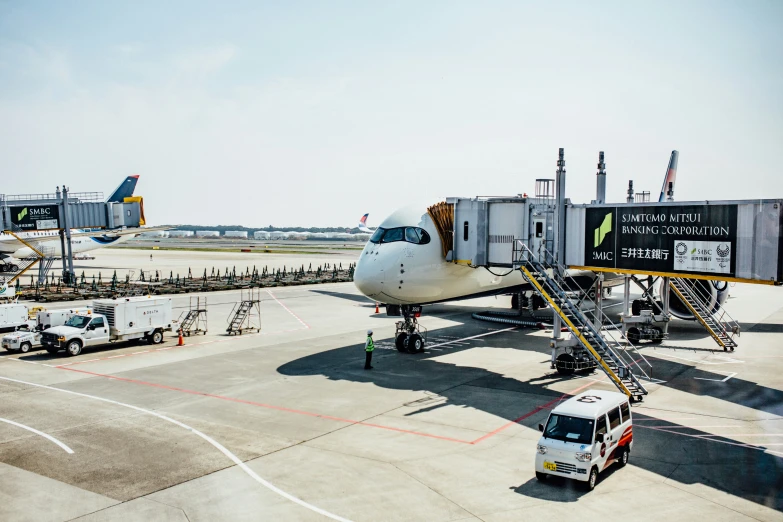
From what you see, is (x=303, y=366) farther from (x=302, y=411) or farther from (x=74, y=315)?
(x=74, y=315)

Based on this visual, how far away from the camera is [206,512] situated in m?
13.8

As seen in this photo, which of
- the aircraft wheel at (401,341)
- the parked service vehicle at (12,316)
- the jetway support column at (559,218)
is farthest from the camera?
the parked service vehicle at (12,316)

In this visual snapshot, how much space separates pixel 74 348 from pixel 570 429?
26.0 metres

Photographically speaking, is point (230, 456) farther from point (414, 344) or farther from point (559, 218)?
point (559, 218)

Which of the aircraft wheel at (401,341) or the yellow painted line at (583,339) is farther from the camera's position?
the aircraft wheel at (401,341)

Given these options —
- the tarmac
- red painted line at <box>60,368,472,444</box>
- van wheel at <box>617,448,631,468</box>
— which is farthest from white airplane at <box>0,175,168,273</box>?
van wheel at <box>617,448,631,468</box>

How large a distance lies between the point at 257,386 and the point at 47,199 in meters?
44.5

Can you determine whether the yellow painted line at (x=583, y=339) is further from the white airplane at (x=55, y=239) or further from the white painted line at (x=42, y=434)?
the white airplane at (x=55, y=239)

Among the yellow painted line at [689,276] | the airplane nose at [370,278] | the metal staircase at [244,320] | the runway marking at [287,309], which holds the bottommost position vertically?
the runway marking at [287,309]

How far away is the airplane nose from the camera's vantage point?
2906cm

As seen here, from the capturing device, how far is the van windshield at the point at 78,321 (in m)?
32.4

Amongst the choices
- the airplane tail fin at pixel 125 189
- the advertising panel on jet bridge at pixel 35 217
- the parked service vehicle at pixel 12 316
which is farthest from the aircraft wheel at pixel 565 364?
the airplane tail fin at pixel 125 189

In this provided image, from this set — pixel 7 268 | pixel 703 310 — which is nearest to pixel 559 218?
pixel 703 310

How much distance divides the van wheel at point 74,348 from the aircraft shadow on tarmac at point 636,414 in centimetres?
1118
